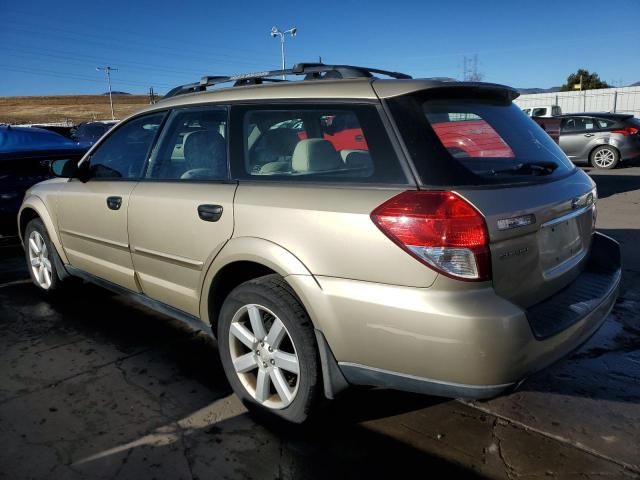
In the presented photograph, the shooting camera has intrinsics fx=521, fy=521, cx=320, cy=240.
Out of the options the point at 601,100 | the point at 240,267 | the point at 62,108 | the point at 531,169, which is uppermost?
the point at 62,108

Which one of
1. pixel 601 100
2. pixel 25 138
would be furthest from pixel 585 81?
pixel 25 138

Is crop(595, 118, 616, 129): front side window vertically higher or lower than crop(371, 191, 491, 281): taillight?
higher

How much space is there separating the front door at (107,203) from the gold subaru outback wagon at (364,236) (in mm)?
95

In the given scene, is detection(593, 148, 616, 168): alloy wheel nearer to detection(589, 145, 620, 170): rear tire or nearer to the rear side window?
detection(589, 145, 620, 170): rear tire

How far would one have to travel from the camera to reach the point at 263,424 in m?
2.68

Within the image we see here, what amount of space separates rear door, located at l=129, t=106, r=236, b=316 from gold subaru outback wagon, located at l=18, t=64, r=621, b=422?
0.01 m

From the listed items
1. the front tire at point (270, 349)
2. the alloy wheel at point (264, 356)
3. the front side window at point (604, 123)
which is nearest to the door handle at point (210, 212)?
the front tire at point (270, 349)

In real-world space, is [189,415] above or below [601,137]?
below

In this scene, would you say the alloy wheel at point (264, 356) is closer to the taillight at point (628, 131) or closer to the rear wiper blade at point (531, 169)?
the rear wiper blade at point (531, 169)

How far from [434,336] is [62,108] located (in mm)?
81224

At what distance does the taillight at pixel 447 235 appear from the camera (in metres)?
2.01

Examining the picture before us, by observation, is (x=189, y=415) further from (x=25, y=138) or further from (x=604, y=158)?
(x=604, y=158)

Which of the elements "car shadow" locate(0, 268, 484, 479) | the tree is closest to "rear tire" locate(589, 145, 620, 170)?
"car shadow" locate(0, 268, 484, 479)

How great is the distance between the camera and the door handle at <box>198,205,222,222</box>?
8.90ft
